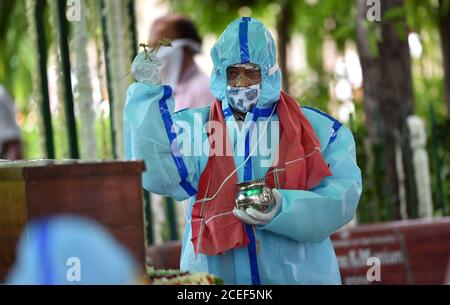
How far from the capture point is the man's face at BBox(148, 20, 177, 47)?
699cm

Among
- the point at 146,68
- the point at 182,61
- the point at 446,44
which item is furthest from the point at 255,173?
the point at 446,44

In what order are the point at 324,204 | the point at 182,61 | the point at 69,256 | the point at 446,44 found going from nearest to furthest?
the point at 69,256
the point at 324,204
the point at 182,61
the point at 446,44

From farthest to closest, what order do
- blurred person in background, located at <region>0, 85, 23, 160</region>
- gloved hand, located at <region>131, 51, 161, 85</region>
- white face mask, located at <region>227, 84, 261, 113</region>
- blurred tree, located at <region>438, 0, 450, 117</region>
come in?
blurred tree, located at <region>438, 0, 450, 117</region>
blurred person in background, located at <region>0, 85, 23, 160</region>
white face mask, located at <region>227, 84, 261, 113</region>
gloved hand, located at <region>131, 51, 161, 85</region>

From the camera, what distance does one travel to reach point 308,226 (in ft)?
12.4

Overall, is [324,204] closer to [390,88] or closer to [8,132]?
[8,132]

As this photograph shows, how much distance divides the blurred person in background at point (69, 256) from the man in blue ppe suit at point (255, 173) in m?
0.61

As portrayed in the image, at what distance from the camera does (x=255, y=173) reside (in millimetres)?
3924

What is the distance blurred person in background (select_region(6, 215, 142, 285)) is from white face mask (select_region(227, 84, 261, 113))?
943mm

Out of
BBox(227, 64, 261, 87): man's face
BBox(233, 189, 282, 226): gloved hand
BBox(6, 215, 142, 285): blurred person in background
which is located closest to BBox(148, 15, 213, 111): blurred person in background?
BBox(227, 64, 261, 87): man's face

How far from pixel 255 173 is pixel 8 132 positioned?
4522mm

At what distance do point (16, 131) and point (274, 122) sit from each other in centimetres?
455

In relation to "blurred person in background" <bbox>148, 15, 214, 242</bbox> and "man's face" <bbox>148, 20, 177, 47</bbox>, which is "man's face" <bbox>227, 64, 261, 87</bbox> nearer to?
"blurred person in background" <bbox>148, 15, 214, 242</bbox>

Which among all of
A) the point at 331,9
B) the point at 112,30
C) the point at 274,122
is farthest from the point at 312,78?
the point at 274,122
